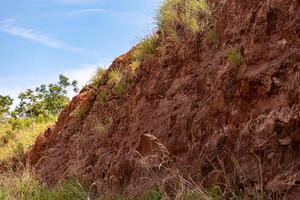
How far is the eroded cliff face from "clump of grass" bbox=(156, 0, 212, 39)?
10.4 inches

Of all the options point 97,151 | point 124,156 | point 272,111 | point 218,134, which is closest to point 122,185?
point 124,156

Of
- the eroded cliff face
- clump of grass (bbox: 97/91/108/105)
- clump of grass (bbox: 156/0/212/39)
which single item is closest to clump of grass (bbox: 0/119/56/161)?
clump of grass (bbox: 97/91/108/105)

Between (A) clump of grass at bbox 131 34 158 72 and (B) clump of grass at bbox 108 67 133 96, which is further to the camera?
(B) clump of grass at bbox 108 67 133 96

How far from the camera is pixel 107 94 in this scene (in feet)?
35.7

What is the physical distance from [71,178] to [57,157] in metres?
2.25

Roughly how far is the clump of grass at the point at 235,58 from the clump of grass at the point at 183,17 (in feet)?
5.19

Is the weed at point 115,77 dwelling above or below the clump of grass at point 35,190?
above

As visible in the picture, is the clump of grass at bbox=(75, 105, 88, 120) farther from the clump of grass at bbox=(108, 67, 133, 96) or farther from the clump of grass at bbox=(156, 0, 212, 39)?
the clump of grass at bbox=(156, 0, 212, 39)

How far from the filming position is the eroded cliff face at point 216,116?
16.6ft

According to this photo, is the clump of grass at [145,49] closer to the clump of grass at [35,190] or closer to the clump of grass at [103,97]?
the clump of grass at [103,97]

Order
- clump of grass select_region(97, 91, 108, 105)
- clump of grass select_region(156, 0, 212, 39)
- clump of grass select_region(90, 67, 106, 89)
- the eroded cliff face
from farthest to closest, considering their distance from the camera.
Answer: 1. clump of grass select_region(90, 67, 106, 89)
2. clump of grass select_region(97, 91, 108, 105)
3. clump of grass select_region(156, 0, 212, 39)
4. the eroded cliff face

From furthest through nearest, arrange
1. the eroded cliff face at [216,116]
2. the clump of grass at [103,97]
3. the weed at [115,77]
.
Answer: the clump of grass at [103,97] < the weed at [115,77] < the eroded cliff face at [216,116]

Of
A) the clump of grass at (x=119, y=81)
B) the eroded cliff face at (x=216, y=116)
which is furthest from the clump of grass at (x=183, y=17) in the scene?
the clump of grass at (x=119, y=81)

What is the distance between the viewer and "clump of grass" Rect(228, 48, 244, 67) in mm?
6141
